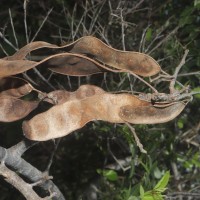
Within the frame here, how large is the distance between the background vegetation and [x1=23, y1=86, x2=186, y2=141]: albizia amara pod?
96cm

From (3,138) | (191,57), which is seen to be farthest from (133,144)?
(3,138)

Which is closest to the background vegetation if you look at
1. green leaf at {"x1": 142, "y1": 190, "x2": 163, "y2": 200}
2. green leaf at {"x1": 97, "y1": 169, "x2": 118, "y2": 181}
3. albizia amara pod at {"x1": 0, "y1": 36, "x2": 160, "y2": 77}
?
green leaf at {"x1": 97, "y1": 169, "x2": 118, "y2": 181}

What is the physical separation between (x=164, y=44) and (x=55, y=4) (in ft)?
2.49

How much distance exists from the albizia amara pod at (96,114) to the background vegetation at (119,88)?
3.15ft

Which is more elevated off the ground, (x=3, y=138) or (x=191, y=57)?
(x=191, y=57)

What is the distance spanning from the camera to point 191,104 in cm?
273

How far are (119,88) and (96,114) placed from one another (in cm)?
118

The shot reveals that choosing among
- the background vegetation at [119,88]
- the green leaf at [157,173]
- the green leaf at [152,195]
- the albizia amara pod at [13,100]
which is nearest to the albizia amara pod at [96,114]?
the albizia amara pod at [13,100]

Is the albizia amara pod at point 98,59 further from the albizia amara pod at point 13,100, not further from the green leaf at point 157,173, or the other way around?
the green leaf at point 157,173

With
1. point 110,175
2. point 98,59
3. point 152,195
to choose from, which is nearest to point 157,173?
point 110,175

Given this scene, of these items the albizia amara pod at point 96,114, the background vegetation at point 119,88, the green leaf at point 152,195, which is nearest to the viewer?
the albizia amara pod at point 96,114

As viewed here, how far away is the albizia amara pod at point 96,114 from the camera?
3.68ft

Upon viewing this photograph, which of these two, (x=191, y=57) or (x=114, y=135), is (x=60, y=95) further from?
(x=191, y=57)

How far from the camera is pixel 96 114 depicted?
45.6 inches
